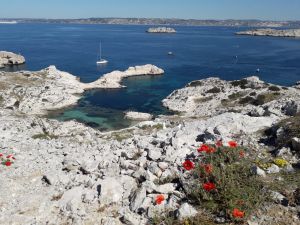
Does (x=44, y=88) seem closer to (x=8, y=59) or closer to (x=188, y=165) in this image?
(x=8, y=59)

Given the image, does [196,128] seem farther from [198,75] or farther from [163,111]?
[198,75]

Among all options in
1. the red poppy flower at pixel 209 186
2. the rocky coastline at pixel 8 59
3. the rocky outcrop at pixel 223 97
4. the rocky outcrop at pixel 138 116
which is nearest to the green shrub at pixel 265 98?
the rocky outcrop at pixel 223 97

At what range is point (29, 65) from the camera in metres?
108

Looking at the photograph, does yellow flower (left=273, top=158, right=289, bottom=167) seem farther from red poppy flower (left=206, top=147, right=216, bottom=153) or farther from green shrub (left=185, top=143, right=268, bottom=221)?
red poppy flower (left=206, top=147, right=216, bottom=153)

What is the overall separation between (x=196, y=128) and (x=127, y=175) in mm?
7878

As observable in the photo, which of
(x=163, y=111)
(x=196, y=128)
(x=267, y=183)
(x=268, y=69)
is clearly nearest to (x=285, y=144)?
(x=267, y=183)

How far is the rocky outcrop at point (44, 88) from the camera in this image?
57062mm

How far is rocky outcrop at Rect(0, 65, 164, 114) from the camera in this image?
5706 cm

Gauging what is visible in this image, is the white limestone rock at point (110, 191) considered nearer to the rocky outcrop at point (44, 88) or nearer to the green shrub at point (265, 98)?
the green shrub at point (265, 98)

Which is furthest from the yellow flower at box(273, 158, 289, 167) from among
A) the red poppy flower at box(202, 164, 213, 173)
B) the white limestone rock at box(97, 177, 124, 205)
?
the white limestone rock at box(97, 177, 124, 205)

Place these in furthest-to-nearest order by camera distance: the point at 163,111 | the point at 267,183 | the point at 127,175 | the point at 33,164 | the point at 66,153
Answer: the point at 163,111 < the point at 66,153 < the point at 33,164 < the point at 127,175 < the point at 267,183

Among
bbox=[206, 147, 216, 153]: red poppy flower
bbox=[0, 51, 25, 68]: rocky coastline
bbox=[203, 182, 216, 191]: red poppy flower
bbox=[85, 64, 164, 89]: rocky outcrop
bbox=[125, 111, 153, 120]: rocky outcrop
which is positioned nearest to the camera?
bbox=[203, 182, 216, 191]: red poppy flower

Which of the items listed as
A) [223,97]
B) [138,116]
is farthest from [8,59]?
[223,97]

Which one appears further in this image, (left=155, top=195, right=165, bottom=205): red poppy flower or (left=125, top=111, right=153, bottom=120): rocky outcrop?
(left=125, top=111, right=153, bottom=120): rocky outcrop
